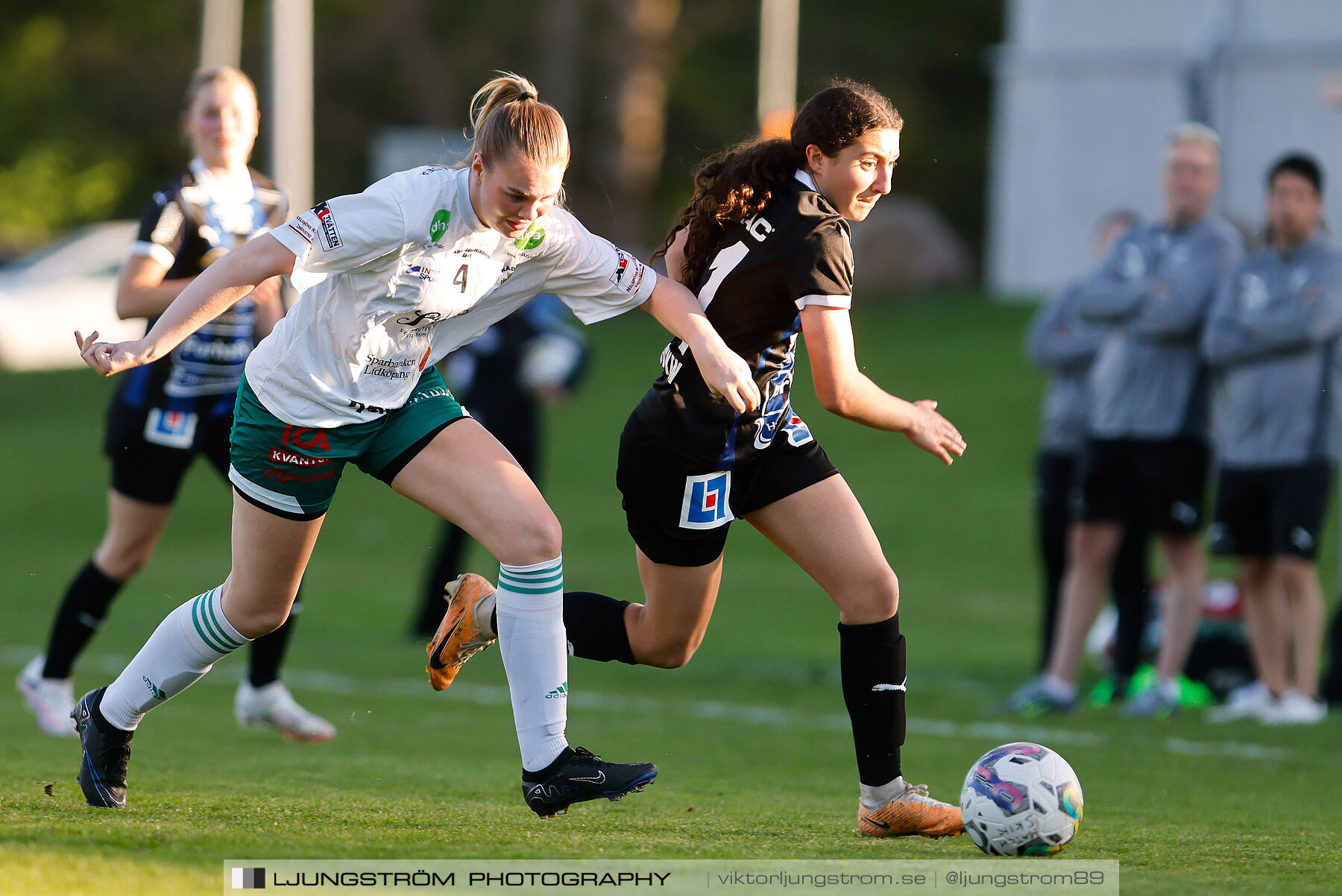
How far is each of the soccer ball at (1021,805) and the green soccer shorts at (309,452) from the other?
1.77 metres

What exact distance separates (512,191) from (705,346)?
0.64 meters

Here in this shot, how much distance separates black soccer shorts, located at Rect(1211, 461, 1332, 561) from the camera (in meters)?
8.32

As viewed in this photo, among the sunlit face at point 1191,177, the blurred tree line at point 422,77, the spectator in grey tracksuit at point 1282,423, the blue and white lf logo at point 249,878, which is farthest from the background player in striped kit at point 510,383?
the blurred tree line at point 422,77

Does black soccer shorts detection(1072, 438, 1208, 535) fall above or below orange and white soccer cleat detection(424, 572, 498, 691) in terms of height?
below

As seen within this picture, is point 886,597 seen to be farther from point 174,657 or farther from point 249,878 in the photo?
point 174,657

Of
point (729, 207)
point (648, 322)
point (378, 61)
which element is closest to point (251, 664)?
point (729, 207)

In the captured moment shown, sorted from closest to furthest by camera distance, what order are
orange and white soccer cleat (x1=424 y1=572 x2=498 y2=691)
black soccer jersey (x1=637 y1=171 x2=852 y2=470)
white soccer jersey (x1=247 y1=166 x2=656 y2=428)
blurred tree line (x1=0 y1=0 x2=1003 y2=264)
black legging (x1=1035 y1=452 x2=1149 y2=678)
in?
white soccer jersey (x1=247 y1=166 x2=656 y2=428) < black soccer jersey (x1=637 y1=171 x2=852 y2=470) < orange and white soccer cleat (x1=424 y1=572 x2=498 y2=691) < black legging (x1=1035 y1=452 x2=1149 y2=678) < blurred tree line (x1=0 y1=0 x2=1003 y2=264)

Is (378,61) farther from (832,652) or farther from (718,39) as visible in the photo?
(832,652)

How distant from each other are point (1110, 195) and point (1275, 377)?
19.1m

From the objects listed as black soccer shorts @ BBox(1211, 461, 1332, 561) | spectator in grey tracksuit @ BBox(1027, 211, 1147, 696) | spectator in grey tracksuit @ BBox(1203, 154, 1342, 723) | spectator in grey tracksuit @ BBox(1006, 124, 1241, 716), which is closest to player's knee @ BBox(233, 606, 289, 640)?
spectator in grey tracksuit @ BBox(1006, 124, 1241, 716)

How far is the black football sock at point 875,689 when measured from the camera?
16.1ft

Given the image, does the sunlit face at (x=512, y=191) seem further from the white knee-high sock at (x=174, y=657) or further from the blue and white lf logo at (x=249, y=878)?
the blue and white lf logo at (x=249, y=878)

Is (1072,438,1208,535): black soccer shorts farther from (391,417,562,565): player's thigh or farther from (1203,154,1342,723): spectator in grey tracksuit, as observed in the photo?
(391,417,562,565): player's thigh

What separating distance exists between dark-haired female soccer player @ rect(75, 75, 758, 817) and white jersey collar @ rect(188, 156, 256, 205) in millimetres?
2130
